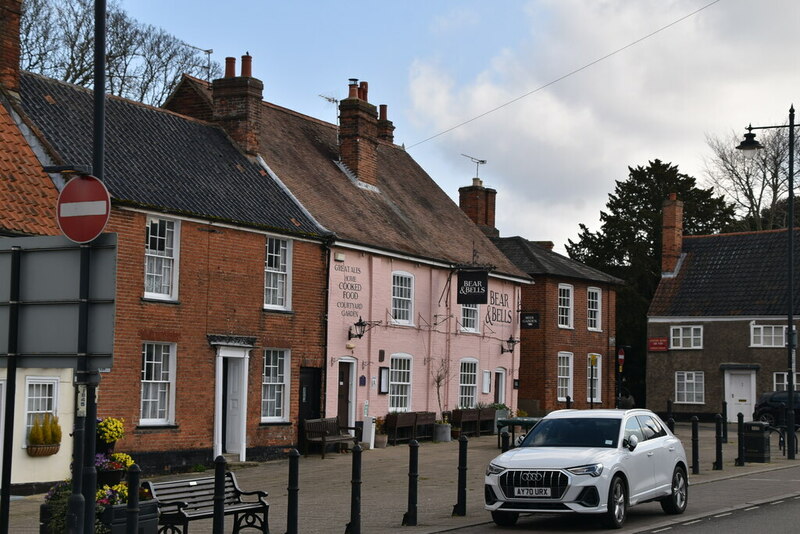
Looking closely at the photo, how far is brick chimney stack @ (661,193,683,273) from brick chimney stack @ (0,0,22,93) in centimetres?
3657

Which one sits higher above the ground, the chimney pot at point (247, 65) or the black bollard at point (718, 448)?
the chimney pot at point (247, 65)

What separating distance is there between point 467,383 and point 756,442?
1100 cm

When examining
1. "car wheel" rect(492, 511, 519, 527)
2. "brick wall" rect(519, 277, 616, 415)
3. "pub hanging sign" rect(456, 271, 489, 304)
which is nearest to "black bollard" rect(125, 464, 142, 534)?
"car wheel" rect(492, 511, 519, 527)

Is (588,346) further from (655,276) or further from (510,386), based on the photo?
(655,276)

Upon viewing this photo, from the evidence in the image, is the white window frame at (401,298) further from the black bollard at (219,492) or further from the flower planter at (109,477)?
the black bollard at (219,492)

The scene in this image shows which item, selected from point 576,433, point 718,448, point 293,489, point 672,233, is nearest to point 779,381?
point 672,233

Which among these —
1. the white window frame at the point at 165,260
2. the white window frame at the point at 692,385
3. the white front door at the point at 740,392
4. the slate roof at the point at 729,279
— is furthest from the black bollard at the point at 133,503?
the white window frame at the point at 692,385

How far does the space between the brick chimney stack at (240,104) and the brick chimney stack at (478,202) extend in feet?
53.9

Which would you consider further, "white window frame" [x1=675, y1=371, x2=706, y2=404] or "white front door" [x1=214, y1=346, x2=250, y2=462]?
"white window frame" [x1=675, y1=371, x2=706, y2=404]

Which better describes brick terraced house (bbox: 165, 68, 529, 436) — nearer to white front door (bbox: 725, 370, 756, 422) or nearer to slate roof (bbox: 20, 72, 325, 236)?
slate roof (bbox: 20, 72, 325, 236)

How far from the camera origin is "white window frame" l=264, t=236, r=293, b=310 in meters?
27.9

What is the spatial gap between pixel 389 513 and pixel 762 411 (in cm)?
3164

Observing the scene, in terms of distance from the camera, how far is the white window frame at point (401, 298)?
32656 mm

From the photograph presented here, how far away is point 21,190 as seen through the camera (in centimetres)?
2212
